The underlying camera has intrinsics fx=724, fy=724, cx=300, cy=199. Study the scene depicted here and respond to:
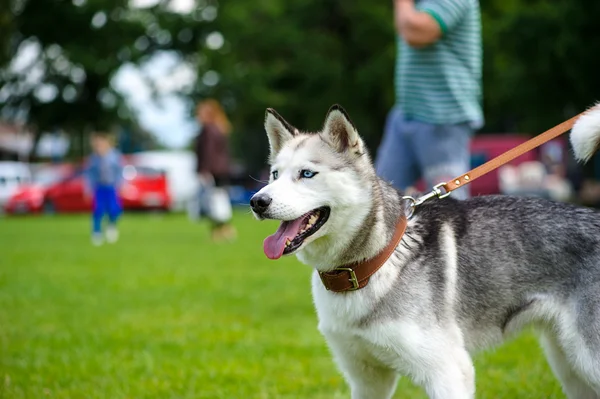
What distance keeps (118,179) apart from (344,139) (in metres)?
14.2

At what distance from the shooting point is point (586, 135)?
328 centimetres

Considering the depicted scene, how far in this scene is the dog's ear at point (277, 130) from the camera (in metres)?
3.59

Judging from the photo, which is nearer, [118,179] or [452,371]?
[452,371]

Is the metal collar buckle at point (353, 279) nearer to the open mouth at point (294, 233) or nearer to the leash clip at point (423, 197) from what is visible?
the open mouth at point (294, 233)

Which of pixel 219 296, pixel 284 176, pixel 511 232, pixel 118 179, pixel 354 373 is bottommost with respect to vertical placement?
pixel 118 179

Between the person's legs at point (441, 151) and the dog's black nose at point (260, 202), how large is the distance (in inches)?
83.6

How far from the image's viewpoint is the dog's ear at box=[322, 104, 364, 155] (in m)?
3.29

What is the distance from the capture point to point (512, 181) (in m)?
27.7

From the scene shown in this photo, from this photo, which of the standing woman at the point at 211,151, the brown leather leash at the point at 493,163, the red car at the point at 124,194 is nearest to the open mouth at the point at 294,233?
the brown leather leash at the point at 493,163

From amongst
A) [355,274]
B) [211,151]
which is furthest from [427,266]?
[211,151]

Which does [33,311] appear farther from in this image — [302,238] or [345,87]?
[345,87]

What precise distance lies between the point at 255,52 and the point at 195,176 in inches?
876

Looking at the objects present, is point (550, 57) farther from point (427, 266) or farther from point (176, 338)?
point (427, 266)

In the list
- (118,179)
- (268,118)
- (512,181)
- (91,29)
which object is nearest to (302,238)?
(268,118)
